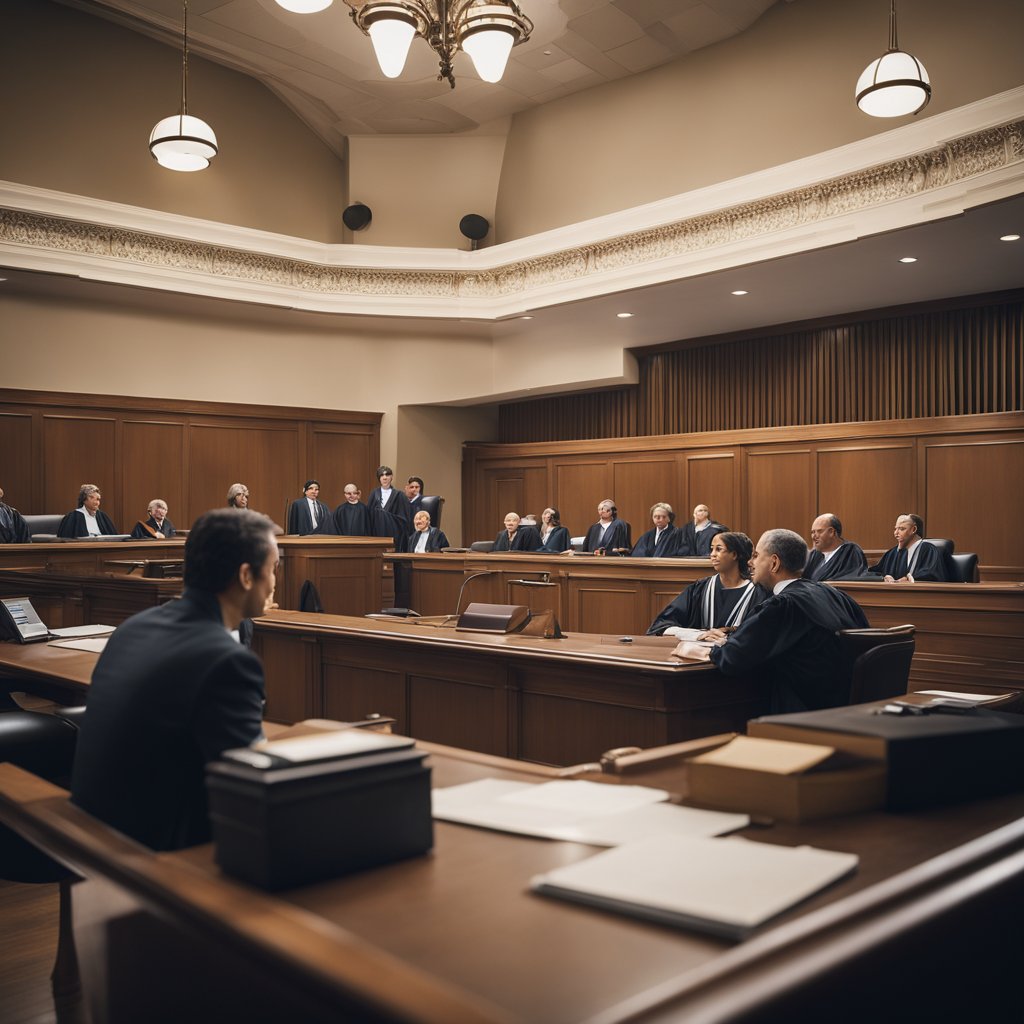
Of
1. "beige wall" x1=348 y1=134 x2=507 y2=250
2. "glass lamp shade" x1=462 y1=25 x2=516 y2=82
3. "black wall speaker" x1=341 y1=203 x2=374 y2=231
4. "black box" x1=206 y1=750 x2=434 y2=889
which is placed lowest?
"black box" x1=206 y1=750 x2=434 y2=889

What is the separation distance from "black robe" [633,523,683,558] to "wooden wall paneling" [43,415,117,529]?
18.6 ft

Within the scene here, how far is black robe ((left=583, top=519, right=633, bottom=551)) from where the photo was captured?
32.8 ft

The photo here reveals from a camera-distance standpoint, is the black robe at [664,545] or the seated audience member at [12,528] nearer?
the seated audience member at [12,528]

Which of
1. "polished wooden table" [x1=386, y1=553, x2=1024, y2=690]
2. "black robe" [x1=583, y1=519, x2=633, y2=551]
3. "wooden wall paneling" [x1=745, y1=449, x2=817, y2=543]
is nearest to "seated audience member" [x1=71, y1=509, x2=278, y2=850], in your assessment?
"polished wooden table" [x1=386, y1=553, x2=1024, y2=690]

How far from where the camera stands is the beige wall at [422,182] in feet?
38.3

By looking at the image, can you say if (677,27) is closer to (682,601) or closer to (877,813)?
(682,601)

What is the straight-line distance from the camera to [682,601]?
15.8ft

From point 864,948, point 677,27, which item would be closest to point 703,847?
point 864,948

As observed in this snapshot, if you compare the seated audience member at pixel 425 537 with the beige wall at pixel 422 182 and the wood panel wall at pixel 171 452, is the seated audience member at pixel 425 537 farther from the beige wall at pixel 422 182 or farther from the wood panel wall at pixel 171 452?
the beige wall at pixel 422 182

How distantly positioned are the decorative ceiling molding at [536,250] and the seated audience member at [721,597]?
3844 millimetres

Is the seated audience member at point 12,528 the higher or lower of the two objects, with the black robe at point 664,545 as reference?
higher

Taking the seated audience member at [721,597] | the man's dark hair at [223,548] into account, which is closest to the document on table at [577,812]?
the man's dark hair at [223,548]

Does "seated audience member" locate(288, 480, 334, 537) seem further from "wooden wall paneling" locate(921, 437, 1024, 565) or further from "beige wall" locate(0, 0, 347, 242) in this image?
"wooden wall paneling" locate(921, 437, 1024, 565)

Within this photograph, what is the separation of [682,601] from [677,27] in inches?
254
